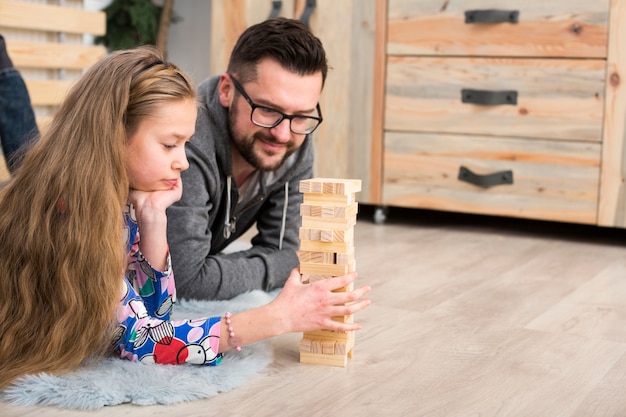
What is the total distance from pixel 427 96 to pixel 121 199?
149cm

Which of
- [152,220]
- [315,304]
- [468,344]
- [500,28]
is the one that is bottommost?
[468,344]

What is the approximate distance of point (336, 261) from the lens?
1251 mm

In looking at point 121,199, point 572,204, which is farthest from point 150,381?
point 572,204

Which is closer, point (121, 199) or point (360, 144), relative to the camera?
point (121, 199)

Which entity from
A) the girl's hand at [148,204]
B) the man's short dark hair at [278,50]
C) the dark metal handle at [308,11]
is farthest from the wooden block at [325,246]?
the dark metal handle at [308,11]

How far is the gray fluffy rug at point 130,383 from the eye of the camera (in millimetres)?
1093

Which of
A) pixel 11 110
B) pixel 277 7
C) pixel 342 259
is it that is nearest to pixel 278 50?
pixel 342 259

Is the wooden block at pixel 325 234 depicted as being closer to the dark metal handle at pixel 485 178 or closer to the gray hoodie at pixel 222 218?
the gray hoodie at pixel 222 218

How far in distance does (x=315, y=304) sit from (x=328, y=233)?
11 cm

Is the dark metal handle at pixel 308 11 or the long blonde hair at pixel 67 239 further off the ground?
the dark metal handle at pixel 308 11

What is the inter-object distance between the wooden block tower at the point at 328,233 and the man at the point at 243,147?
0.86 ft

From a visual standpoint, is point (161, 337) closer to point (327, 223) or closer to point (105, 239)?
point (105, 239)

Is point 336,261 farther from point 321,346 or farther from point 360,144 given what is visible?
point 360,144

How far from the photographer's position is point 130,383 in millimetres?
1137
